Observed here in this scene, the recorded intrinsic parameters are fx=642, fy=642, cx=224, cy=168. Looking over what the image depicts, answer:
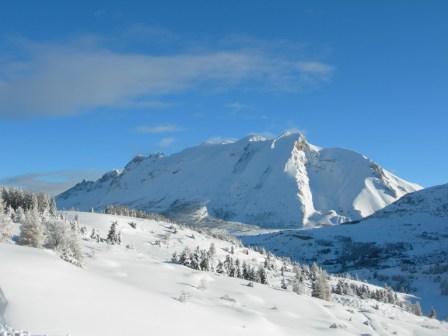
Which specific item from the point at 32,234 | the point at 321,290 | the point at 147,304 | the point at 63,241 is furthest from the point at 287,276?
the point at 147,304

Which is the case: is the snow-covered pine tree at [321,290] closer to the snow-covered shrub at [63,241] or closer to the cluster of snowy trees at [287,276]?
the cluster of snowy trees at [287,276]

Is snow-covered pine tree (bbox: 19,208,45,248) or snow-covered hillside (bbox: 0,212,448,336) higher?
snow-covered pine tree (bbox: 19,208,45,248)

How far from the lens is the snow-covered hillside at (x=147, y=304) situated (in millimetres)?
27156

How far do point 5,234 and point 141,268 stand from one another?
41.6 feet

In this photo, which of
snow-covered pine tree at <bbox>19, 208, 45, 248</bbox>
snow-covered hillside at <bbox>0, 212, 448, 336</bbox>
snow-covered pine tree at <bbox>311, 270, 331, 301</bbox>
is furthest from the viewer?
snow-covered pine tree at <bbox>311, 270, 331, 301</bbox>

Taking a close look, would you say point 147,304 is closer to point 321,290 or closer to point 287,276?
point 321,290

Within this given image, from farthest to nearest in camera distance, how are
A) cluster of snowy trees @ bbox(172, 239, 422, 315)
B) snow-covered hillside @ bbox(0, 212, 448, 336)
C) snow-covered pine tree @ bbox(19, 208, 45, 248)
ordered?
cluster of snowy trees @ bbox(172, 239, 422, 315)
snow-covered pine tree @ bbox(19, 208, 45, 248)
snow-covered hillside @ bbox(0, 212, 448, 336)

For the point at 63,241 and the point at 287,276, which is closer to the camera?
the point at 63,241

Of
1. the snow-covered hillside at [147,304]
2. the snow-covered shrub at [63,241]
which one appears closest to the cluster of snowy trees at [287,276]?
the snow-covered hillside at [147,304]

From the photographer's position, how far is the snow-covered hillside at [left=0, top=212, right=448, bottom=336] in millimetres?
27156

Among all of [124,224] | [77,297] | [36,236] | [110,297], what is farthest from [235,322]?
[124,224]

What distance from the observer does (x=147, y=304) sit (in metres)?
33.4

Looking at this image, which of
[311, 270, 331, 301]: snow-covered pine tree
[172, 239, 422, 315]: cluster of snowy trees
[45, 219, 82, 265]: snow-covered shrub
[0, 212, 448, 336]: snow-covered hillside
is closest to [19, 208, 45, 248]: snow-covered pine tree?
[45, 219, 82, 265]: snow-covered shrub

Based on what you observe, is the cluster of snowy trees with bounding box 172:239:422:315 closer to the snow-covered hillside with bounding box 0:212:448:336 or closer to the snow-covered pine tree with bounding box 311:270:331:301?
the snow-covered pine tree with bounding box 311:270:331:301
